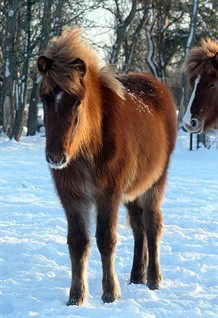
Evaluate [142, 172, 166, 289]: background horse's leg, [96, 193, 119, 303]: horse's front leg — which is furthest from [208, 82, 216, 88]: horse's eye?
[96, 193, 119, 303]: horse's front leg

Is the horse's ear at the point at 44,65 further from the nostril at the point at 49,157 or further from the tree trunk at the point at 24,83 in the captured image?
the tree trunk at the point at 24,83

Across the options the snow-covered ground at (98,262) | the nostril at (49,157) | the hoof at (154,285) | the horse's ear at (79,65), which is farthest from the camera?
the hoof at (154,285)

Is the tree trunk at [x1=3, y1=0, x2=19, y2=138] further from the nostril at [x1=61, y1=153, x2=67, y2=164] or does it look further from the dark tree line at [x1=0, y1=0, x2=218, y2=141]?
the nostril at [x1=61, y1=153, x2=67, y2=164]

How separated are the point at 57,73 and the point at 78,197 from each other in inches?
41.6

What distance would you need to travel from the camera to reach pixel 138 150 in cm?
478

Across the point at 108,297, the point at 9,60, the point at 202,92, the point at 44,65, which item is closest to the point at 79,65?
the point at 44,65

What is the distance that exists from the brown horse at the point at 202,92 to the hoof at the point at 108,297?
2.02m

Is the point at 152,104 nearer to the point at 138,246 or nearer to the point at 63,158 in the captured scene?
the point at 138,246

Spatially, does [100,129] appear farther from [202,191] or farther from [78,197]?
[202,191]

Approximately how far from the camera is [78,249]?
4.39 m

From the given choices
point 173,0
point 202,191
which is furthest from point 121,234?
point 173,0

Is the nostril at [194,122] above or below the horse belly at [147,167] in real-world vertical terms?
above

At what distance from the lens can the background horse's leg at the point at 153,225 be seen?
5.09 meters

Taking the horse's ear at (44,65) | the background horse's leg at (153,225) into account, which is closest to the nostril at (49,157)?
the horse's ear at (44,65)
